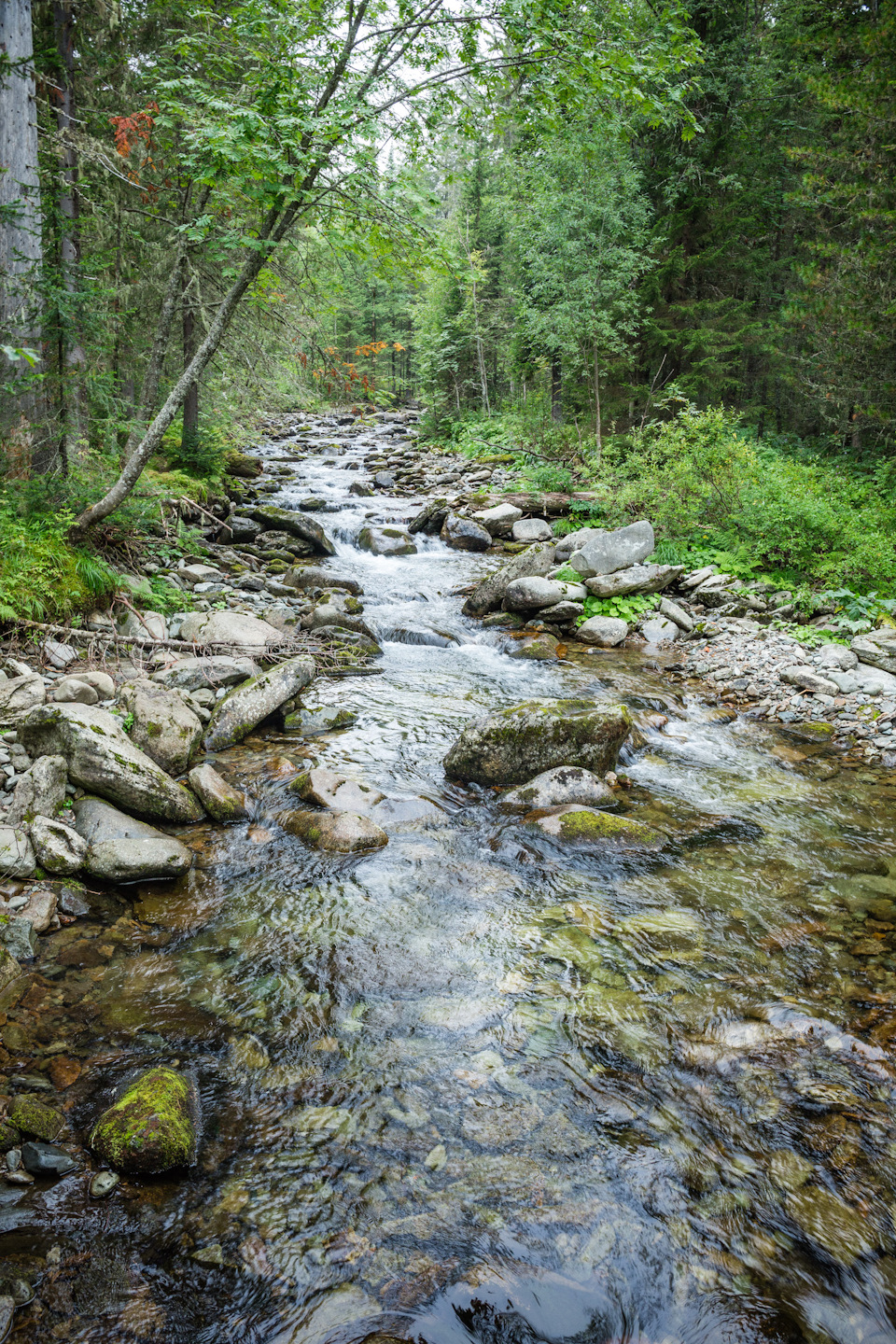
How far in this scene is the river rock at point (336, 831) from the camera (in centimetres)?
514

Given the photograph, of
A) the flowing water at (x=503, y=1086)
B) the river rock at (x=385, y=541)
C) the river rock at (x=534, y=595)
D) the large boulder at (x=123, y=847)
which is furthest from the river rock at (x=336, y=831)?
the river rock at (x=385, y=541)

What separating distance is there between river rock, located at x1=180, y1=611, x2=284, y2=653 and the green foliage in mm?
5187

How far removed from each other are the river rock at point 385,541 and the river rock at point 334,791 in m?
9.22

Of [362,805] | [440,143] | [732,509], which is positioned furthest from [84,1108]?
[732,509]

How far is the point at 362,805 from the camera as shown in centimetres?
565

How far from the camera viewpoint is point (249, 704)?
6742 millimetres

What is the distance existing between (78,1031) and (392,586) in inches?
385

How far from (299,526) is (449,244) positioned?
8564 millimetres

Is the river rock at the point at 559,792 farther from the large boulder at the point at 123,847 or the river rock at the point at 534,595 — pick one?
the river rock at the point at 534,595

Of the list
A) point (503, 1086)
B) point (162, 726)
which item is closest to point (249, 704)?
point (162, 726)

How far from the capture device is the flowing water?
2.34m

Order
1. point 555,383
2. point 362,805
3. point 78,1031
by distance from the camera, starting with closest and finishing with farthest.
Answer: point 78,1031, point 362,805, point 555,383

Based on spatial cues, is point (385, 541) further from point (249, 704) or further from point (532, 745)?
point (532, 745)

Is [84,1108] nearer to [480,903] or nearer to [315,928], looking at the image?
[315,928]
